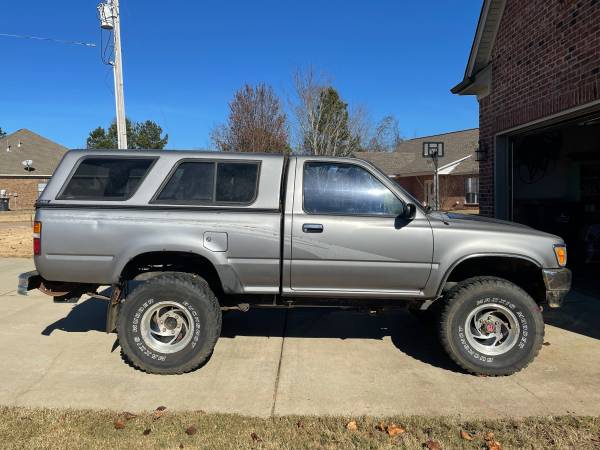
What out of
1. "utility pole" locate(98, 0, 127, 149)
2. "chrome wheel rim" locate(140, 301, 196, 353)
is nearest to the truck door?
"chrome wheel rim" locate(140, 301, 196, 353)

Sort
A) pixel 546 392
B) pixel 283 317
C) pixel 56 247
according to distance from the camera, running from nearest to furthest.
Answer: pixel 546 392 < pixel 56 247 < pixel 283 317

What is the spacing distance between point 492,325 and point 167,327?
9.69 ft

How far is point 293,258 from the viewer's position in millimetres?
4395

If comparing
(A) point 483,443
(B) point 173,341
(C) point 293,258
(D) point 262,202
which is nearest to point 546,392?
(A) point 483,443

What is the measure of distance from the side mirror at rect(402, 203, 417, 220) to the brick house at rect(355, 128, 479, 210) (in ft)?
85.1

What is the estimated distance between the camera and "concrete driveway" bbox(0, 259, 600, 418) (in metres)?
3.90

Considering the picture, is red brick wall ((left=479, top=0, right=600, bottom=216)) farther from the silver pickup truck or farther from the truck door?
the truck door

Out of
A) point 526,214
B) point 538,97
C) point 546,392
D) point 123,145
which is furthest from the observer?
point 123,145

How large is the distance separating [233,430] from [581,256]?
31.8 ft

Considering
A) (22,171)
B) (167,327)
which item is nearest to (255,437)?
(167,327)

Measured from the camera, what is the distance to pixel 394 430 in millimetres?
3455

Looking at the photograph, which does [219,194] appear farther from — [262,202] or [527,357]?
[527,357]

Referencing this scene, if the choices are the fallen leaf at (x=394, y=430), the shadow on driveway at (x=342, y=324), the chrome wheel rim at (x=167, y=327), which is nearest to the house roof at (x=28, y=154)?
the shadow on driveway at (x=342, y=324)

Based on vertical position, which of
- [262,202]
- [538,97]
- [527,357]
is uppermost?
[538,97]
